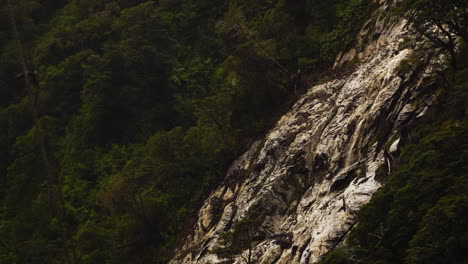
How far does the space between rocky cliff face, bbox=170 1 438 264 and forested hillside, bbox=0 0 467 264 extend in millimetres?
1250

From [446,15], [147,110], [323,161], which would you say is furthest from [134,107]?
A: [446,15]

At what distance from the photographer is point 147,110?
32.7m

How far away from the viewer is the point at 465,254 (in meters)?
8.03

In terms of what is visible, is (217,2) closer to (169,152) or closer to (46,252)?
(169,152)

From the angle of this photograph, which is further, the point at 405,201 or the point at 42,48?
the point at 42,48

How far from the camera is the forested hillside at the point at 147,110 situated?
2259cm

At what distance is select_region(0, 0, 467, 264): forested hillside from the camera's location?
22.6 meters

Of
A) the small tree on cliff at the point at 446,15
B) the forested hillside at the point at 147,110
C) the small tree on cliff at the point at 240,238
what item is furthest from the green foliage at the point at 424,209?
the small tree on cliff at the point at 240,238

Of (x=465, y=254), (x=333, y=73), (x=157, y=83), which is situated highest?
(x=157, y=83)

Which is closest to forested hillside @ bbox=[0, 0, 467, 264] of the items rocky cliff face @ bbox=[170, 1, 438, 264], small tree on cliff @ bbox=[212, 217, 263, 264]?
rocky cliff face @ bbox=[170, 1, 438, 264]

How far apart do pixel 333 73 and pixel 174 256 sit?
9.68m

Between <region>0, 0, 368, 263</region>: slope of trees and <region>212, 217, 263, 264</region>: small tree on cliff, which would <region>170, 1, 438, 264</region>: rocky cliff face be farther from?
<region>0, 0, 368, 263</region>: slope of trees

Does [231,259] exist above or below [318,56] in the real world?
below

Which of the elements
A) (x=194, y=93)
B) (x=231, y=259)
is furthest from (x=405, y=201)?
(x=194, y=93)
